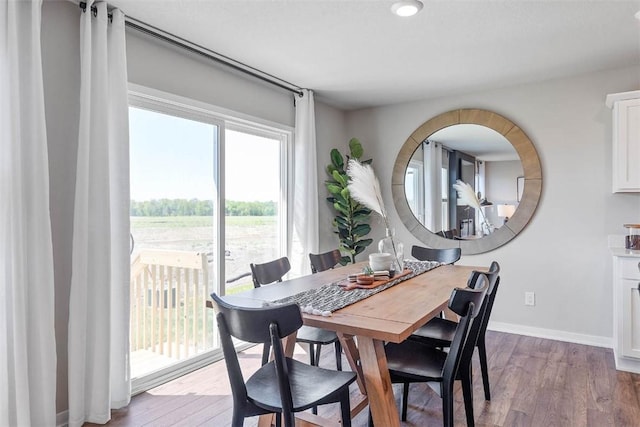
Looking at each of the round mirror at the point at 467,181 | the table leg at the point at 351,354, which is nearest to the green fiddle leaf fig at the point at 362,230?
the round mirror at the point at 467,181

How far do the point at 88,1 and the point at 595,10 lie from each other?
3.04 metres

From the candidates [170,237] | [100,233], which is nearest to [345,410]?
[100,233]

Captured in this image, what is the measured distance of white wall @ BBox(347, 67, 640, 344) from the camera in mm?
3570

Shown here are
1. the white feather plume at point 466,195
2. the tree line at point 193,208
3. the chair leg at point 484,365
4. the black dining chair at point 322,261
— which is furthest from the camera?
the white feather plume at point 466,195

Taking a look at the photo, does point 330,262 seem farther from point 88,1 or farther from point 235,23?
point 88,1

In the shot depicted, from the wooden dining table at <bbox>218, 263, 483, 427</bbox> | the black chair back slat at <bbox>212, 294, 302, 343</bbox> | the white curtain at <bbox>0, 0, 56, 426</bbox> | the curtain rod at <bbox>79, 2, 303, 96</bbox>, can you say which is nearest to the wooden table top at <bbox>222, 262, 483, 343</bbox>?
the wooden dining table at <bbox>218, 263, 483, 427</bbox>

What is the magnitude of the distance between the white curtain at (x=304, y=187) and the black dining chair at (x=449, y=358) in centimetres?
197

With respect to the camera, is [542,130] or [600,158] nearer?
[600,158]

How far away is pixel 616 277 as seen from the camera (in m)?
3.08

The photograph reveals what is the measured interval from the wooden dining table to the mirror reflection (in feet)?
6.62

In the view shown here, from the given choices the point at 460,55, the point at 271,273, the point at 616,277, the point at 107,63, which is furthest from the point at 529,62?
the point at 107,63

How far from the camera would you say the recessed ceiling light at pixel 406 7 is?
2.35 meters

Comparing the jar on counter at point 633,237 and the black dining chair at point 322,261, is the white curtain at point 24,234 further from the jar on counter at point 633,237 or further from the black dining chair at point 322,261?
the jar on counter at point 633,237

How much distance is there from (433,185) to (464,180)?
35 centimetres
